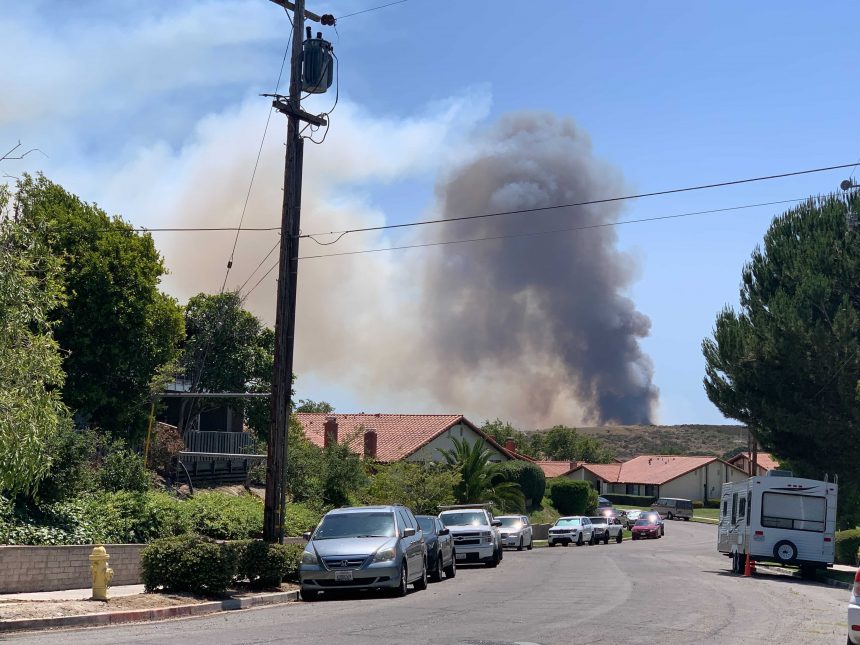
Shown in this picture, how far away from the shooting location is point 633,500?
104562mm

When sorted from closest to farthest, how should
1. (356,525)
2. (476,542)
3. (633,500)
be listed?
(356,525) → (476,542) → (633,500)

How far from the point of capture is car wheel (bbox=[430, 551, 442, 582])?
22.6 metres

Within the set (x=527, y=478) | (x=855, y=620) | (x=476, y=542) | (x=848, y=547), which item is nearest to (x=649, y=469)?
(x=527, y=478)

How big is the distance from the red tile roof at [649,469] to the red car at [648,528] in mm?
43273

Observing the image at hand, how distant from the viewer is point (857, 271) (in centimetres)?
3969

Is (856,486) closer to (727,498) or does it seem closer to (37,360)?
(727,498)

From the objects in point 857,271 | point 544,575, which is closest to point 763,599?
point 544,575

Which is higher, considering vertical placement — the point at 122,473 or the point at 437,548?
the point at 122,473

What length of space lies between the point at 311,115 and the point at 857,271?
2747cm

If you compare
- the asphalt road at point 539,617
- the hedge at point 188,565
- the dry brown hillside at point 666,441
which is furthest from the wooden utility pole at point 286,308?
A: the dry brown hillside at point 666,441

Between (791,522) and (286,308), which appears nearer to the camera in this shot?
(286,308)

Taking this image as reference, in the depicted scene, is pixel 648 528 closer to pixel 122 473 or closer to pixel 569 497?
pixel 569 497

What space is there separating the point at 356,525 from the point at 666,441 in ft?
574

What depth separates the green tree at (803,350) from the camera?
126ft
